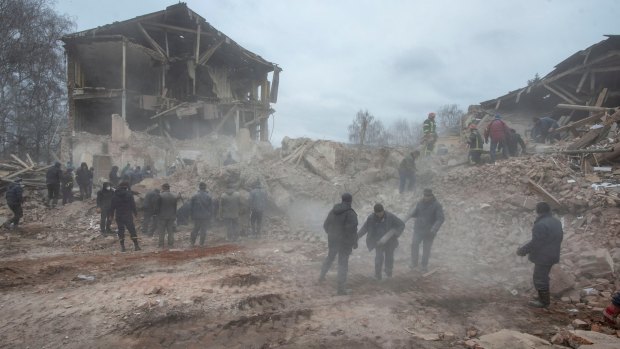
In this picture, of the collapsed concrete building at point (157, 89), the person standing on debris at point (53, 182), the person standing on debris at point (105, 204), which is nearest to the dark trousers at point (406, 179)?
the person standing on debris at point (105, 204)

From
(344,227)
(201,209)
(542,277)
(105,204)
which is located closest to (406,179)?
(344,227)

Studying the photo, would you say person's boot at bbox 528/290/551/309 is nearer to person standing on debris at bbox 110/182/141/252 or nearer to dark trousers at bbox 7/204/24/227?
person standing on debris at bbox 110/182/141/252

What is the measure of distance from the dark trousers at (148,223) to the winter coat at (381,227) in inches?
Answer: 263

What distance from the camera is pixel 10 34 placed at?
869 inches

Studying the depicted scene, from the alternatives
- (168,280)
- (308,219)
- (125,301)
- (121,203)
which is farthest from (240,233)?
(125,301)

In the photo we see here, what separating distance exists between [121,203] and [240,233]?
11.3 ft

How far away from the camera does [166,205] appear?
9852mm

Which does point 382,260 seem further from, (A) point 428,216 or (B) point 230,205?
(B) point 230,205

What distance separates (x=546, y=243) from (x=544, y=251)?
0.41 feet

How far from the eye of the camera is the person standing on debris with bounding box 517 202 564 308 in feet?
19.5

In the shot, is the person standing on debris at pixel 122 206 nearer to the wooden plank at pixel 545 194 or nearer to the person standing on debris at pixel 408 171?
the person standing on debris at pixel 408 171

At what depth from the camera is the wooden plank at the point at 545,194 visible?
9043 millimetres

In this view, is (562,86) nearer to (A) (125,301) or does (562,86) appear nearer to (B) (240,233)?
(B) (240,233)

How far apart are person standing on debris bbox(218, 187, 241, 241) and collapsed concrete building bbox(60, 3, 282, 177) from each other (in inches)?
390
